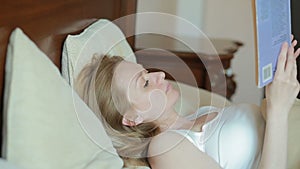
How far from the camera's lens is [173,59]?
6.46ft

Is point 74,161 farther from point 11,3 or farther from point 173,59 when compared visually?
point 173,59

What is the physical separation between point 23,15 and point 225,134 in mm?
596

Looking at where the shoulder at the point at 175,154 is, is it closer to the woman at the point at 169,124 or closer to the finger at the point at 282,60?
the woman at the point at 169,124

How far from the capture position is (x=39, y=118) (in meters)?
0.99

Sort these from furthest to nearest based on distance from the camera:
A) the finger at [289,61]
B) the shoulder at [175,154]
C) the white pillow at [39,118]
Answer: the finger at [289,61] → the shoulder at [175,154] → the white pillow at [39,118]

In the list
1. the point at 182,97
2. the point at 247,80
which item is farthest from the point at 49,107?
the point at 247,80

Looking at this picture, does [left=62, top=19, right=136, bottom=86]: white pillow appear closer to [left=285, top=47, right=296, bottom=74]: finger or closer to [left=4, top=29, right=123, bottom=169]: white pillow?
[left=4, top=29, right=123, bottom=169]: white pillow

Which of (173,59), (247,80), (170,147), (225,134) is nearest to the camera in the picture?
(170,147)

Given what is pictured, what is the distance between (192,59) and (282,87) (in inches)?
29.6

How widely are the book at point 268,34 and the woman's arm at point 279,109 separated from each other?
22 mm

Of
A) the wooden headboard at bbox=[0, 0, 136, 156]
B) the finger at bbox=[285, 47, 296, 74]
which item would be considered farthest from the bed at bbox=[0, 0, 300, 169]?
the finger at bbox=[285, 47, 296, 74]

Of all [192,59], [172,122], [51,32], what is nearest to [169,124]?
[172,122]

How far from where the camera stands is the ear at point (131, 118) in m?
1.28

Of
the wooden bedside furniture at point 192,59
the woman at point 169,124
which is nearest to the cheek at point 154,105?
the woman at point 169,124
